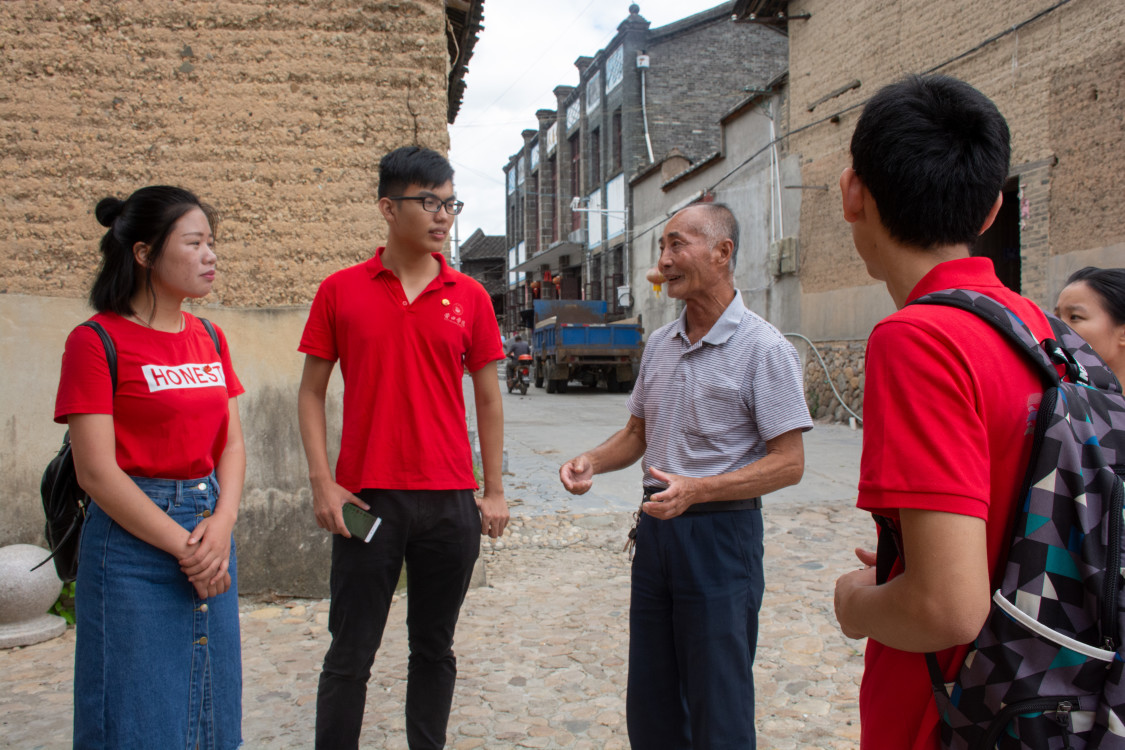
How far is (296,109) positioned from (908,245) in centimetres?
402

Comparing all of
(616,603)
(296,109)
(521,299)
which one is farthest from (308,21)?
(521,299)

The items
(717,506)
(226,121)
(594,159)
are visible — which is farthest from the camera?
(594,159)

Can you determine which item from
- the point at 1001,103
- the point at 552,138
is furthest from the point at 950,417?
the point at 552,138

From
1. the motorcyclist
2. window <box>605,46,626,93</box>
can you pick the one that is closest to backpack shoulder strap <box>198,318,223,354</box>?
the motorcyclist

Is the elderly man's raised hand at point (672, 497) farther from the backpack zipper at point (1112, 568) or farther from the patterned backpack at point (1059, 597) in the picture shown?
the backpack zipper at point (1112, 568)

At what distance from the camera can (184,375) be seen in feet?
6.79

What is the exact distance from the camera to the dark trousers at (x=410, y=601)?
7.79ft

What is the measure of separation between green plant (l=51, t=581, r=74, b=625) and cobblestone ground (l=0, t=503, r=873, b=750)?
10 cm

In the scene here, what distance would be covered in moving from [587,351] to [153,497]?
17056 millimetres

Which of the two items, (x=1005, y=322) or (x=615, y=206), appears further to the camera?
(x=615, y=206)

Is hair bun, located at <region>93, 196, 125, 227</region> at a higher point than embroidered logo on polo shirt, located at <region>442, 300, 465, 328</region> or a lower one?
higher

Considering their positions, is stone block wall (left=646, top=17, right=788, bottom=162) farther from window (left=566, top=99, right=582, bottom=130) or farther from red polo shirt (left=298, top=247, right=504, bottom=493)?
red polo shirt (left=298, top=247, right=504, bottom=493)

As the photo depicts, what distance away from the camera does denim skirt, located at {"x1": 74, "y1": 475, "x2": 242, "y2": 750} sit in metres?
1.86

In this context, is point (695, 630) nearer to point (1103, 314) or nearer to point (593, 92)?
point (1103, 314)
